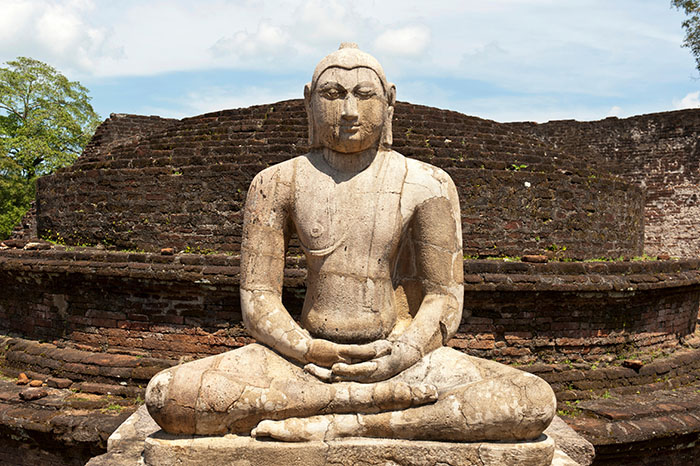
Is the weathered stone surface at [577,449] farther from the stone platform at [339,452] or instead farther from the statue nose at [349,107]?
the statue nose at [349,107]

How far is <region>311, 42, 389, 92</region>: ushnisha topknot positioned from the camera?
2.99m

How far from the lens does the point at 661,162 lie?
52.2 feet

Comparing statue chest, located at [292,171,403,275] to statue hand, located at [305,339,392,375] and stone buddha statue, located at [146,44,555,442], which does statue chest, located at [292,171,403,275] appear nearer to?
stone buddha statue, located at [146,44,555,442]

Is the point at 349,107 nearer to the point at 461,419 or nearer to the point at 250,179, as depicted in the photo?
the point at 461,419

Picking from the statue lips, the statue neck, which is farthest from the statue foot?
the statue lips

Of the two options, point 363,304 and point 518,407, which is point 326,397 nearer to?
point 363,304

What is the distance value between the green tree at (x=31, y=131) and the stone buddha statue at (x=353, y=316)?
21.9 m

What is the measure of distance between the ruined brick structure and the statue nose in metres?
3.02

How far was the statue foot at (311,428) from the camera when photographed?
Result: 102 inches

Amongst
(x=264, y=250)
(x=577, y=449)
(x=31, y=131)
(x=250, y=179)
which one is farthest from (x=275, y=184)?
(x=31, y=131)

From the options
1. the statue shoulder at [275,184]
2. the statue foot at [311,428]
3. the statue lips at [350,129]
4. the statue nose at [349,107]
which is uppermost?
the statue nose at [349,107]

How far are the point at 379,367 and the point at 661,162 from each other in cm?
1598

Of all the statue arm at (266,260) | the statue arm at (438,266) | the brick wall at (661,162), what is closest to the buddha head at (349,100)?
the statue arm at (266,260)

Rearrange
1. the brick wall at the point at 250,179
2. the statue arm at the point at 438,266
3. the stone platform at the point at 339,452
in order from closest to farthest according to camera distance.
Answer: the stone platform at the point at 339,452 → the statue arm at the point at 438,266 → the brick wall at the point at 250,179
